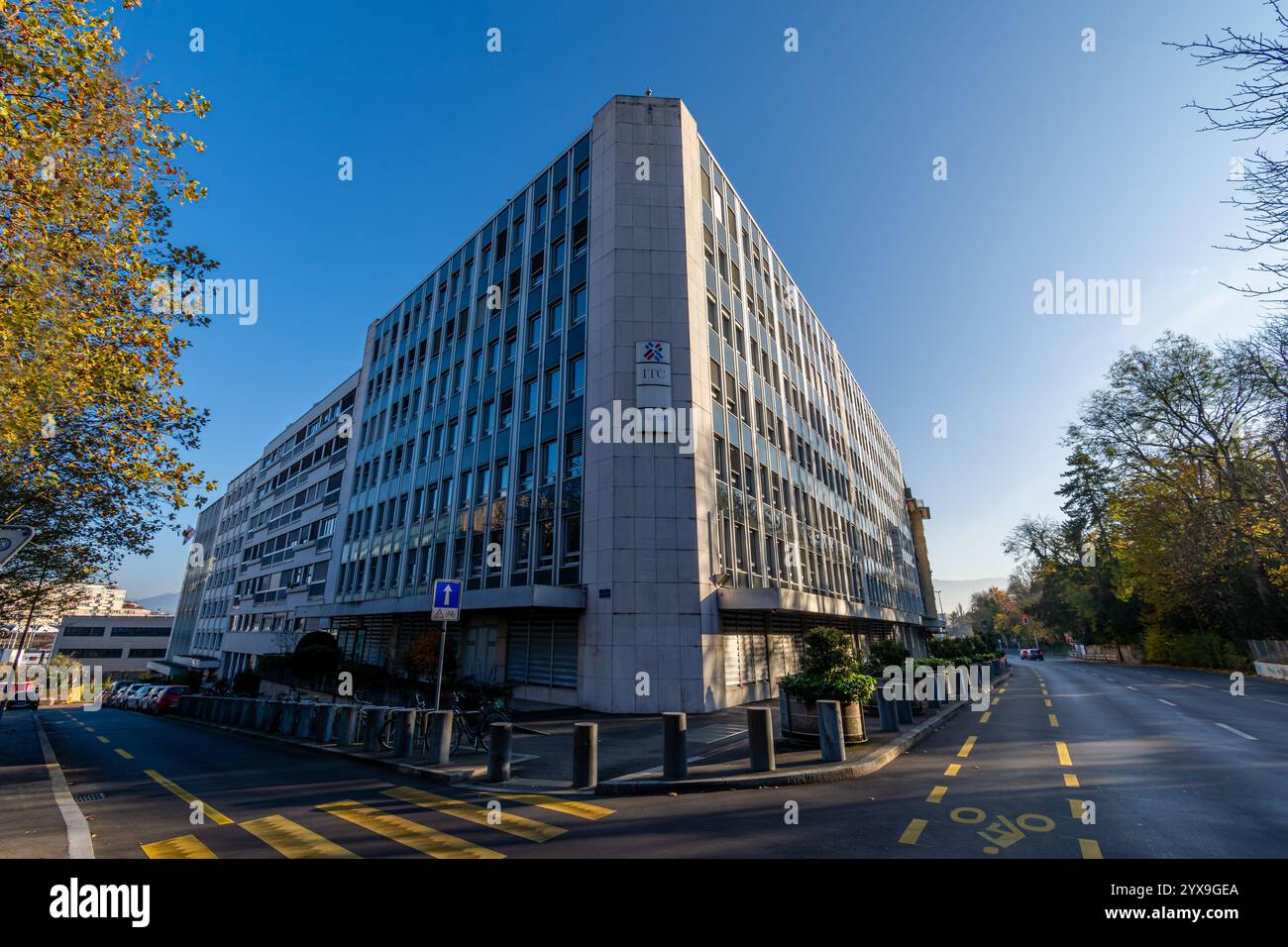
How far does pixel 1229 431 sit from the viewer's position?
3189cm

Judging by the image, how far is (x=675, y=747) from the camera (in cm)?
856

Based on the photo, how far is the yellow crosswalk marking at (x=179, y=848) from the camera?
565 cm

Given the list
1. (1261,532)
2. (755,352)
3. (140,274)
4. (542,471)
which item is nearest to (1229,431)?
(1261,532)

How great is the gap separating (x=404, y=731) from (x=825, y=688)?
29.2ft

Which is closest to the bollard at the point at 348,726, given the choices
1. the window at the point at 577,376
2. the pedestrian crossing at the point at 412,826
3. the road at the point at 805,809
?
the road at the point at 805,809

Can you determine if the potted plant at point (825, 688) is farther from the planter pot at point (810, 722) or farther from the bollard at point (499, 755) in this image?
the bollard at point (499, 755)

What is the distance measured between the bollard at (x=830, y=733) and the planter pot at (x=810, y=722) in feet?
5.15

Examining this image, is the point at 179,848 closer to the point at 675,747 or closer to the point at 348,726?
the point at 675,747

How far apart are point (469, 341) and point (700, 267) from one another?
13.9 m

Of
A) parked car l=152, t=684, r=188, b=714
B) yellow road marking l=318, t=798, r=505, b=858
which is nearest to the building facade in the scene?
parked car l=152, t=684, r=188, b=714

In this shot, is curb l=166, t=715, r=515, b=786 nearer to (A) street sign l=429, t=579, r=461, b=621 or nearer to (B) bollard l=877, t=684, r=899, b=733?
(A) street sign l=429, t=579, r=461, b=621
